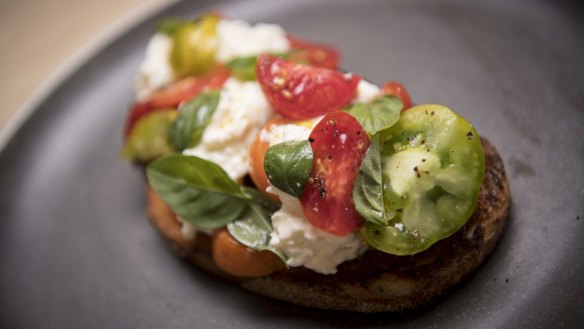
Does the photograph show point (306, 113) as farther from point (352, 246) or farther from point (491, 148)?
→ point (491, 148)

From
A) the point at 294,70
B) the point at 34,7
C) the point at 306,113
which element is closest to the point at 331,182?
the point at 306,113

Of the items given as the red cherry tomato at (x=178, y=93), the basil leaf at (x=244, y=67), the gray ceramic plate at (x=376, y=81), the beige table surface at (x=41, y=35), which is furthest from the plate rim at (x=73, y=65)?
the basil leaf at (x=244, y=67)

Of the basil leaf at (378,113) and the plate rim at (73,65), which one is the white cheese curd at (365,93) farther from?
the plate rim at (73,65)

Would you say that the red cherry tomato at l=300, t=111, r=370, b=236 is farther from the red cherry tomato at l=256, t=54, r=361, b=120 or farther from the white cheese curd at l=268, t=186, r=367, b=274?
the red cherry tomato at l=256, t=54, r=361, b=120

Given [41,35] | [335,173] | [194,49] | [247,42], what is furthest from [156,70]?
[41,35]

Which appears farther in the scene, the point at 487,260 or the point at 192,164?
the point at 192,164

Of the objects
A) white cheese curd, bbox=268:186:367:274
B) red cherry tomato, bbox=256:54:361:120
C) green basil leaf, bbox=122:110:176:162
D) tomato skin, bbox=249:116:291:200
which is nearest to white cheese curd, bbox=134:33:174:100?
green basil leaf, bbox=122:110:176:162
